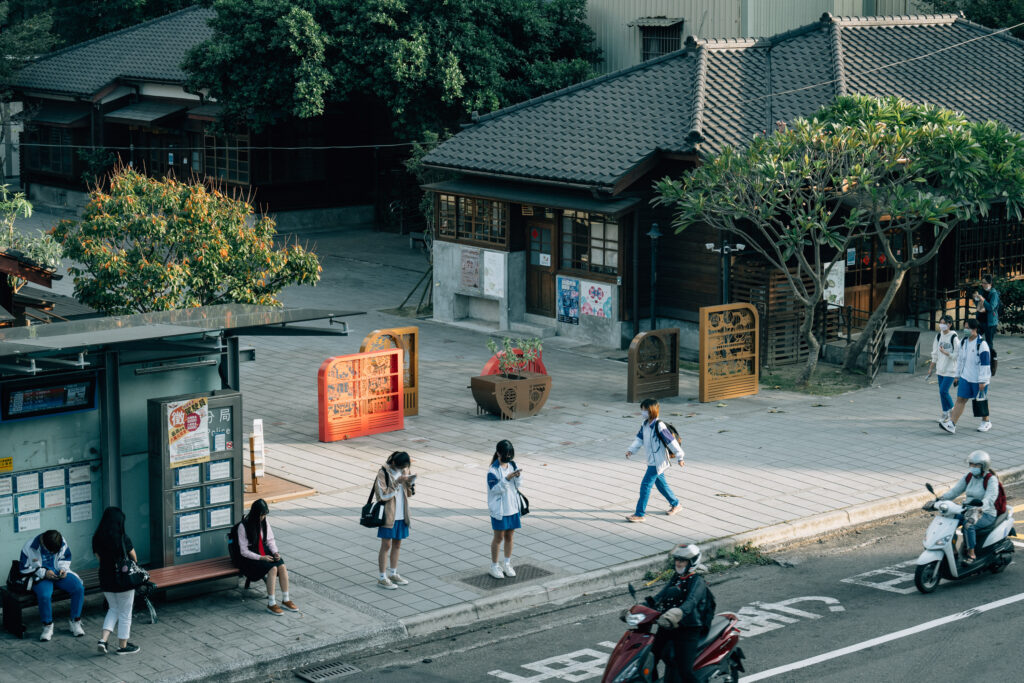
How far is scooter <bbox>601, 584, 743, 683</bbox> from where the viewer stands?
1108cm

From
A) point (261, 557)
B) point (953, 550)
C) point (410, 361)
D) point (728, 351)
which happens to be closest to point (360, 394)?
point (410, 361)

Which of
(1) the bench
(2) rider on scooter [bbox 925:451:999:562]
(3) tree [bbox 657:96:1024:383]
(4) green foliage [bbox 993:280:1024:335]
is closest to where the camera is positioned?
(1) the bench

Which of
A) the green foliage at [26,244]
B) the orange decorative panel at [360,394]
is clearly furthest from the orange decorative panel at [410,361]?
the green foliage at [26,244]

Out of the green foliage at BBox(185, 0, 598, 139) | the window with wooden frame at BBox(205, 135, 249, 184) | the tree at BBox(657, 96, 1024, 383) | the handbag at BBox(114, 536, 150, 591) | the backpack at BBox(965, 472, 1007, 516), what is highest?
the green foliage at BBox(185, 0, 598, 139)

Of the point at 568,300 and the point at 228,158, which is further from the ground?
the point at 228,158

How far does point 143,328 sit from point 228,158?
29.1 meters

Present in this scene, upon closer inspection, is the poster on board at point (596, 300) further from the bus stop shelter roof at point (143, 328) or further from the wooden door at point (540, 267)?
the bus stop shelter roof at point (143, 328)

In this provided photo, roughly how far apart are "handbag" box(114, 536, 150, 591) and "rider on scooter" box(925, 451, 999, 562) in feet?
25.4

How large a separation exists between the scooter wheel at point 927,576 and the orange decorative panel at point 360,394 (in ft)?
29.4

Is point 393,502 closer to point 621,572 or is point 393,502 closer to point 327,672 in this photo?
point 327,672

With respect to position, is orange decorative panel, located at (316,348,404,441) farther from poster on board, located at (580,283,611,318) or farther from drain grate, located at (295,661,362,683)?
drain grate, located at (295,661,362,683)

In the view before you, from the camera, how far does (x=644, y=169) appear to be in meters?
26.5

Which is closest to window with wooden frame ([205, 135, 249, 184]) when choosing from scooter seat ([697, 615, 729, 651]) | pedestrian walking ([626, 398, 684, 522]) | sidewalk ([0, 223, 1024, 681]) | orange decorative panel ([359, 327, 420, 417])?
sidewalk ([0, 223, 1024, 681])

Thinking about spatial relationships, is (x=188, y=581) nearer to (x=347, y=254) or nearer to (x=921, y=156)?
(x=921, y=156)
